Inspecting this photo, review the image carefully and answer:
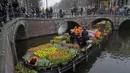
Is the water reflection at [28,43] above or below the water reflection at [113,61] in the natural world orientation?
above

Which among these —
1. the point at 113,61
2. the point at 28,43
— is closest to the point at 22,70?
the point at 113,61

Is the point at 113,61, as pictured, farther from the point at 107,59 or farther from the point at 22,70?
the point at 22,70

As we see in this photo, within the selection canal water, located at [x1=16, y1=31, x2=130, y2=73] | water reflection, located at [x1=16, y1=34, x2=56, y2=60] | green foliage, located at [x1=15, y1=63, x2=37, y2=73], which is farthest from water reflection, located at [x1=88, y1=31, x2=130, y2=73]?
water reflection, located at [x1=16, y1=34, x2=56, y2=60]

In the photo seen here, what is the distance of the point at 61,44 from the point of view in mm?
Answer: 15203

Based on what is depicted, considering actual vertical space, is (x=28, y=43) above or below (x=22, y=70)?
above

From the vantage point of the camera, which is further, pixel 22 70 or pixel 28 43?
pixel 28 43

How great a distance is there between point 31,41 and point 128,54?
42.5 feet

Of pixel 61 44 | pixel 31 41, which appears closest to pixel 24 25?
pixel 31 41

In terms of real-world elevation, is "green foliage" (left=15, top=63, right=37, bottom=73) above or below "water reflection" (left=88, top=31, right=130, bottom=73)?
above

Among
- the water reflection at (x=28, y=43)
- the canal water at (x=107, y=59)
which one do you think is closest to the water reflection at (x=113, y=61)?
the canal water at (x=107, y=59)

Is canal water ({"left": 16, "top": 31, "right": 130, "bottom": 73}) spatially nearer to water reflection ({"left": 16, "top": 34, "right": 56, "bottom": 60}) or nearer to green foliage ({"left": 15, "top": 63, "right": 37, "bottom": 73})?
water reflection ({"left": 16, "top": 34, "right": 56, "bottom": 60})

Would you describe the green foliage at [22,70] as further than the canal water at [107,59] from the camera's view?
→ No

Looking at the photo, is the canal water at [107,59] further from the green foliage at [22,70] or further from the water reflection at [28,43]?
the green foliage at [22,70]

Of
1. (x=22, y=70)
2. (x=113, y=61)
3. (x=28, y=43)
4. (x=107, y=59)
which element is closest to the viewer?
(x=22, y=70)
